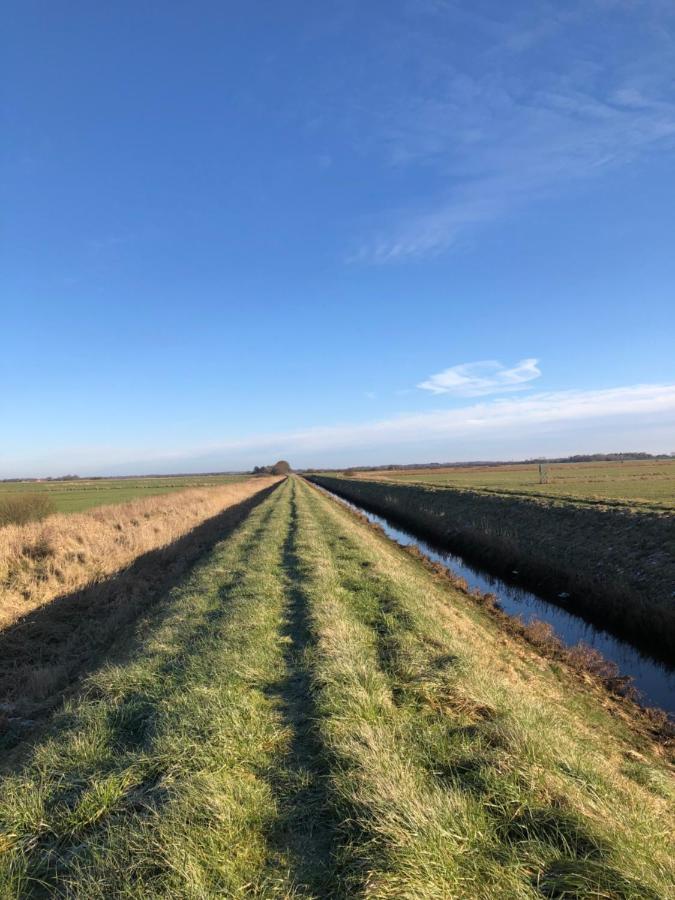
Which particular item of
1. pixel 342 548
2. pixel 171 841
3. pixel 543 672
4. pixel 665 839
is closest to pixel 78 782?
pixel 171 841

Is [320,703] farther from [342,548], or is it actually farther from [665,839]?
[342,548]

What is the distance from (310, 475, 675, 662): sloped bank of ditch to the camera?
39.1ft

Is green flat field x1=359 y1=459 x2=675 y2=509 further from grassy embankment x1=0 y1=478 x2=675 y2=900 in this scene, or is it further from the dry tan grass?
the dry tan grass

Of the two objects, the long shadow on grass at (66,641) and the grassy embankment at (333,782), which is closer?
the grassy embankment at (333,782)

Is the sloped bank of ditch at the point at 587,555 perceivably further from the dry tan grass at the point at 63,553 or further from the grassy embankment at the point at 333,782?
A: the dry tan grass at the point at 63,553

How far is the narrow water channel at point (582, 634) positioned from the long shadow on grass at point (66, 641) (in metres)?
9.26

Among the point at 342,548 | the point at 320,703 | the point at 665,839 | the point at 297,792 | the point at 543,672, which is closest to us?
the point at 665,839

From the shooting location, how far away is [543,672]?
8.28m

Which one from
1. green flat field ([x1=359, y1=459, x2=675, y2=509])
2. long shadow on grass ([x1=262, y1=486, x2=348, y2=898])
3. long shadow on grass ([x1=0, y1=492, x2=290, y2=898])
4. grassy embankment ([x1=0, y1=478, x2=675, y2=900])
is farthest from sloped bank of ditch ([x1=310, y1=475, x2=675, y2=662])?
long shadow on grass ([x1=0, y1=492, x2=290, y2=898])

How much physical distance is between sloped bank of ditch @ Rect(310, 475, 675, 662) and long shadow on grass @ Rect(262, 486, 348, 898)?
8635 mm

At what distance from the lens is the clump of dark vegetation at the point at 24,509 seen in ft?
83.9

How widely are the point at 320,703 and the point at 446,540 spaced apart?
22.0 meters

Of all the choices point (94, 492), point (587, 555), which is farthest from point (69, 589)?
point (94, 492)

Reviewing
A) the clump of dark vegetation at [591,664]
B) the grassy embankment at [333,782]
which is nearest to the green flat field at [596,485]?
the clump of dark vegetation at [591,664]
